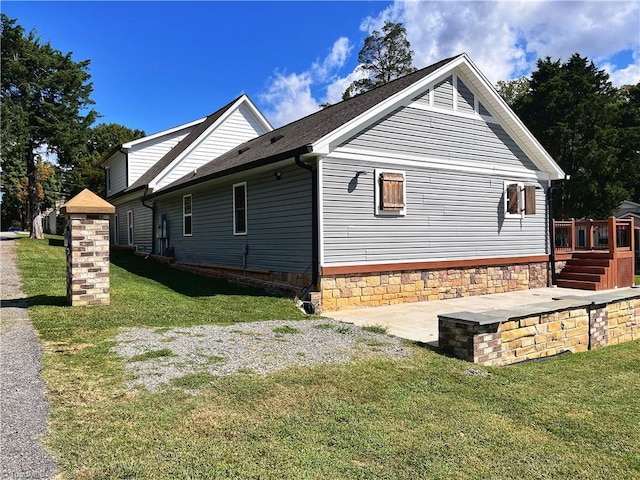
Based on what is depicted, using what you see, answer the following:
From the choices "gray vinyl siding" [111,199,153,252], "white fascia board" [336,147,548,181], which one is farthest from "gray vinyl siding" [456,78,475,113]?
"gray vinyl siding" [111,199,153,252]

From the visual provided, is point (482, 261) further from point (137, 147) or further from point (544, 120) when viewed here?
point (544, 120)

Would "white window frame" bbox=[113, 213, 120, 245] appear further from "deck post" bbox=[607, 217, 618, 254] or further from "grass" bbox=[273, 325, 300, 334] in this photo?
"deck post" bbox=[607, 217, 618, 254]

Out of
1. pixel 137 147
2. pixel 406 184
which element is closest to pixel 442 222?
pixel 406 184

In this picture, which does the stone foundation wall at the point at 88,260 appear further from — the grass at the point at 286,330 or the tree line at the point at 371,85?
the tree line at the point at 371,85

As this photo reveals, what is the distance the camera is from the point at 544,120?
1116 inches

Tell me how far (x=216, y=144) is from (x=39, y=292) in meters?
11.0

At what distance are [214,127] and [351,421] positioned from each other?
1633cm

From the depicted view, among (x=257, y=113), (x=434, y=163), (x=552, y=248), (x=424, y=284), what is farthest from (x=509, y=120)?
(x=257, y=113)

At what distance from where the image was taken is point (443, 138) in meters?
11.2

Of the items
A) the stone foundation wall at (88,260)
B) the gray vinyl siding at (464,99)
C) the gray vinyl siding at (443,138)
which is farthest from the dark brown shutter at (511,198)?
the stone foundation wall at (88,260)

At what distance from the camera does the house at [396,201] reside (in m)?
9.33

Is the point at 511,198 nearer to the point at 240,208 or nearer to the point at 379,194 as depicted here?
the point at 379,194

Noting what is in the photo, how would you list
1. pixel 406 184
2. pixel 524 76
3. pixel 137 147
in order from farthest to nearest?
pixel 524 76, pixel 137 147, pixel 406 184

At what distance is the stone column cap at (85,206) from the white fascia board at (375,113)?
3.83m
